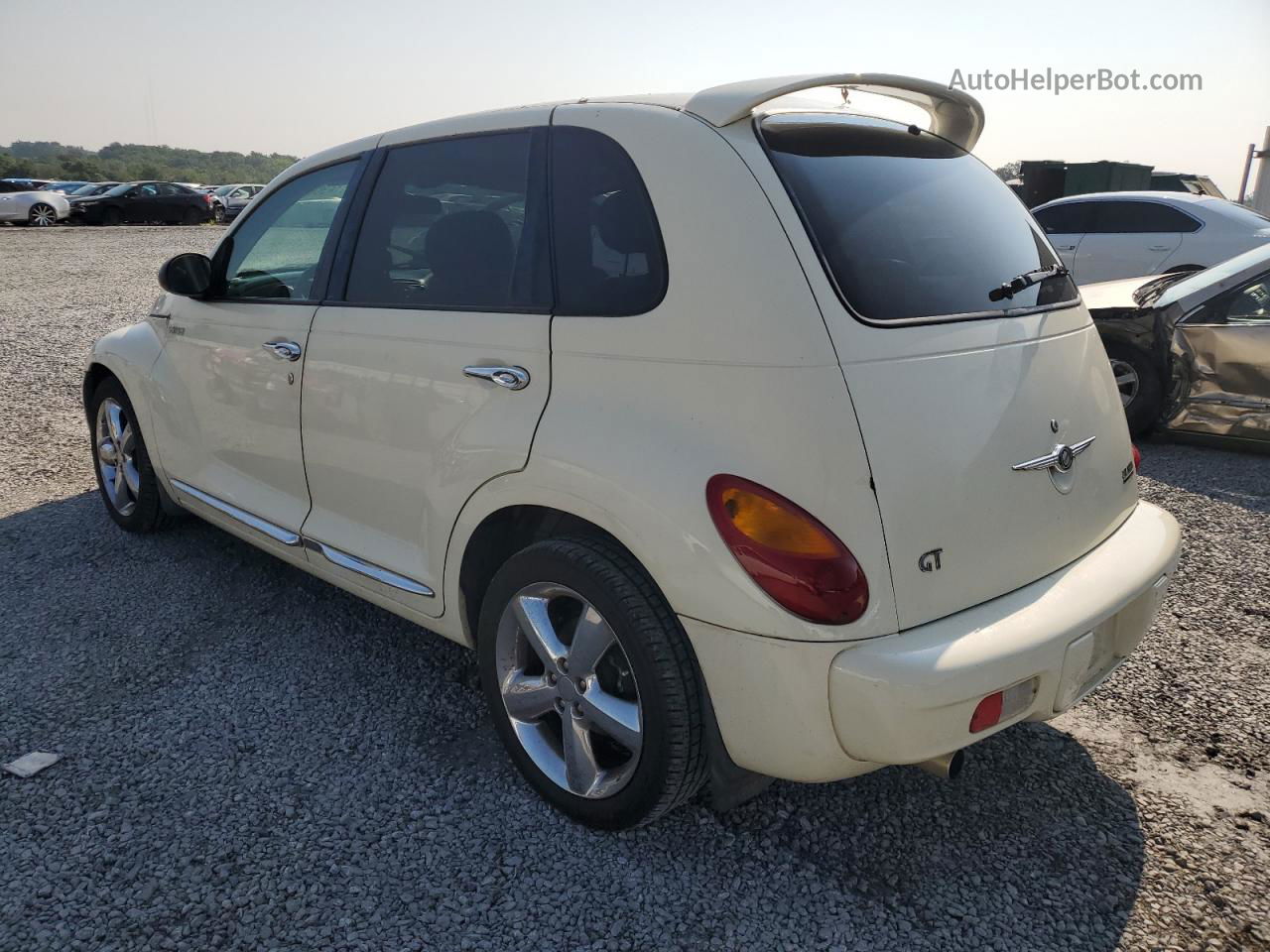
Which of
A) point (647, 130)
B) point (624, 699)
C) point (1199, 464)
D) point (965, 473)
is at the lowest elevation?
point (1199, 464)

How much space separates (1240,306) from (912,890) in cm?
532

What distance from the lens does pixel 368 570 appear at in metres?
3.05

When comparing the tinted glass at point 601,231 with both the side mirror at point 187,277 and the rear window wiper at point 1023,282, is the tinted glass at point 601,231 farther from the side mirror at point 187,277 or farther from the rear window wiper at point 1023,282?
the side mirror at point 187,277

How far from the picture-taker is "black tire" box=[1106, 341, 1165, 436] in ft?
20.6

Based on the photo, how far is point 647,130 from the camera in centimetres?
242

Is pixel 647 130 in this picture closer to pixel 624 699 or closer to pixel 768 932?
pixel 624 699

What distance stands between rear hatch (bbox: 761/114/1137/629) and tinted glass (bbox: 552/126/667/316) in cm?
36

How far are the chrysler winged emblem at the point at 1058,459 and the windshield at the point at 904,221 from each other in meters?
0.37

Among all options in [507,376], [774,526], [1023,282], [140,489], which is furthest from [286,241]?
[1023,282]

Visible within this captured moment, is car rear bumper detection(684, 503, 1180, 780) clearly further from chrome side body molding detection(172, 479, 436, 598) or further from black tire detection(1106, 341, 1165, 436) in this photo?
black tire detection(1106, 341, 1165, 436)

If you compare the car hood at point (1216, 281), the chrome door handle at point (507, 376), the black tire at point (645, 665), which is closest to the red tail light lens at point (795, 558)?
the black tire at point (645, 665)

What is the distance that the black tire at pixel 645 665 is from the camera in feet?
7.25

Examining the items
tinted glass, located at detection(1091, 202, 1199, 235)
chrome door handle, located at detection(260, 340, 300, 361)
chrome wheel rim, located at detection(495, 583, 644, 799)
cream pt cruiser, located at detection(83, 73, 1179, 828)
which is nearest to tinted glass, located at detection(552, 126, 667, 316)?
cream pt cruiser, located at detection(83, 73, 1179, 828)

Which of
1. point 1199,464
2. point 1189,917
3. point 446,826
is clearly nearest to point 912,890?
point 1189,917
